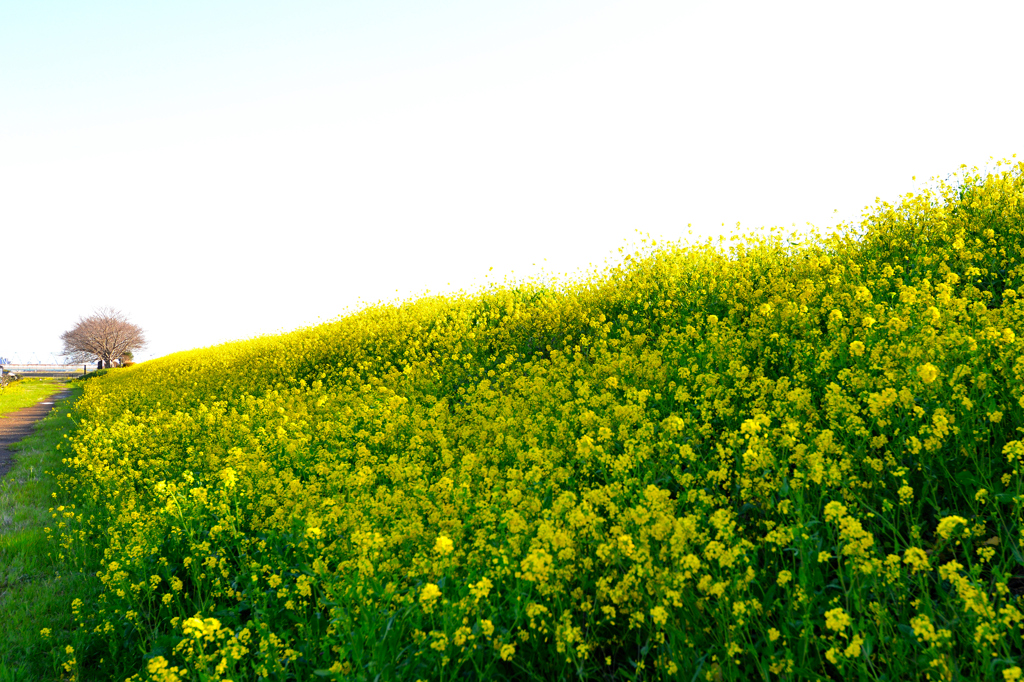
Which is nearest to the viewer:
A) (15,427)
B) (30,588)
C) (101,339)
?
(30,588)

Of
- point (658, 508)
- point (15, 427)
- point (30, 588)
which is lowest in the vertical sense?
point (30, 588)

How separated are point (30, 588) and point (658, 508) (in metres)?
5.43

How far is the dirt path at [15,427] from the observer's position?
11722 mm

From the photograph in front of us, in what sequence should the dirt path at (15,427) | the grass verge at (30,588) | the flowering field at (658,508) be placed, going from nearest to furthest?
the flowering field at (658,508), the grass verge at (30,588), the dirt path at (15,427)

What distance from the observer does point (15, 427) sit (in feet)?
56.2

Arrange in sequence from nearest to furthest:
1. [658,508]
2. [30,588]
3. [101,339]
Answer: [658,508], [30,588], [101,339]

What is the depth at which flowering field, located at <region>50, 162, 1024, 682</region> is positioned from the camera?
2877 millimetres

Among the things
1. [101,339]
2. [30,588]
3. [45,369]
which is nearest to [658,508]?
[30,588]

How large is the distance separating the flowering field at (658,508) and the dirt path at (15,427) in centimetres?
459

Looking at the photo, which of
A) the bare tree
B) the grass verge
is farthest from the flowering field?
the bare tree

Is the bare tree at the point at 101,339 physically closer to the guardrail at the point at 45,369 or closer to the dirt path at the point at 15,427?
the guardrail at the point at 45,369

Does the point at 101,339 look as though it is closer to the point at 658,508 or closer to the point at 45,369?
the point at 45,369

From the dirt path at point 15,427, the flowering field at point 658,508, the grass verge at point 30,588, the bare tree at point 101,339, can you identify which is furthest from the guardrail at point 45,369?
the flowering field at point 658,508

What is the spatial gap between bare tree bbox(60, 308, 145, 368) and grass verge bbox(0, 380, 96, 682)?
58750mm
